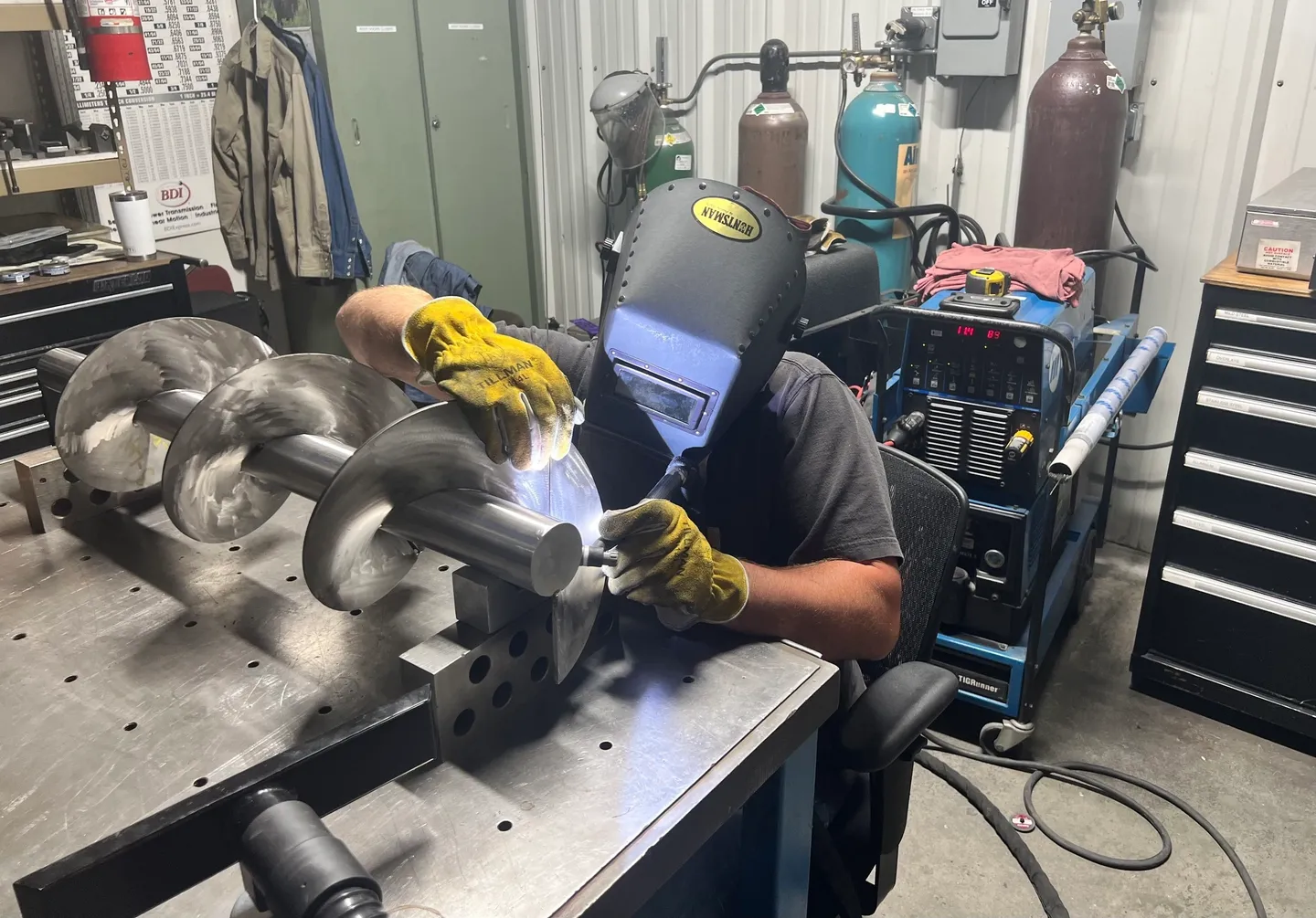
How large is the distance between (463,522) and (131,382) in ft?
1.74

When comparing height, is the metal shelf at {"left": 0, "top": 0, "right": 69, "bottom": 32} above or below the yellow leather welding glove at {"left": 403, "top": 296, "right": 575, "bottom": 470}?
above

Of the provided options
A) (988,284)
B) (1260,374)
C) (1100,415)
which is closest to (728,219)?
(1100,415)

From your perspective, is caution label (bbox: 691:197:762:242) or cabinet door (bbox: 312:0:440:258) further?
cabinet door (bbox: 312:0:440:258)

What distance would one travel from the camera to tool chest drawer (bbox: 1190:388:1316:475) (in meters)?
1.91

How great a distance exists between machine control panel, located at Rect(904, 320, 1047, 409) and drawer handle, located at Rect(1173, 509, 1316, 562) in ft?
1.66

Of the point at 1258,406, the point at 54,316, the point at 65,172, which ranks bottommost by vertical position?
the point at 1258,406

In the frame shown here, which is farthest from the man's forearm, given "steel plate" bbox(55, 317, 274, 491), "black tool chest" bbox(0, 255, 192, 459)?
"black tool chest" bbox(0, 255, 192, 459)

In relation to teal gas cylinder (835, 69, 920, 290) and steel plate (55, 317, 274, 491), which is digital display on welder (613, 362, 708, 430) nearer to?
steel plate (55, 317, 274, 491)

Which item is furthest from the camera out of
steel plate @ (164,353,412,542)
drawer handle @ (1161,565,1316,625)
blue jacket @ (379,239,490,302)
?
blue jacket @ (379,239,490,302)

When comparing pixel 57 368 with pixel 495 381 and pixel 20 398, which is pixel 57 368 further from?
pixel 20 398

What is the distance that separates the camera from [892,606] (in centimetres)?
115

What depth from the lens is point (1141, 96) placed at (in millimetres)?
2576

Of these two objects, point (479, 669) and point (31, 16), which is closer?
point (479, 669)

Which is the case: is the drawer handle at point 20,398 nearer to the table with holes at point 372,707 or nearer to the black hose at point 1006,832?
the table with holes at point 372,707
